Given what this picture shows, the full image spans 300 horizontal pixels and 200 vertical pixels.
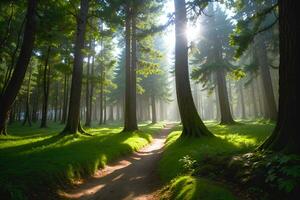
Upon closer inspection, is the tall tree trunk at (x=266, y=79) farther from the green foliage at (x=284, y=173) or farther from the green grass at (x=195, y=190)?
the green foliage at (x=284, y=173)

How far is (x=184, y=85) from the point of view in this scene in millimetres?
13648

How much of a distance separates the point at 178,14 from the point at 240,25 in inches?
159

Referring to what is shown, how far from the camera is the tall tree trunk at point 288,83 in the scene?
5.66 m

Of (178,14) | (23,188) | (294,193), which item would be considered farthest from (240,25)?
(23,188)

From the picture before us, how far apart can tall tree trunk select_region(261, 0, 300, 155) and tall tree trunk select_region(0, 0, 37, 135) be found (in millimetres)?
7467

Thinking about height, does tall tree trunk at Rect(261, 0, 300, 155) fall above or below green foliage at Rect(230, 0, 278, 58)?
below

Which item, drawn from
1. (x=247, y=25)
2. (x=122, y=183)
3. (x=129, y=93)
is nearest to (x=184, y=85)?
(x=247, y=25)

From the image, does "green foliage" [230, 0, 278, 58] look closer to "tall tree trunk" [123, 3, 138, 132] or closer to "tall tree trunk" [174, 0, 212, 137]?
"tall tree trunk" [174, 0, 212, 137]

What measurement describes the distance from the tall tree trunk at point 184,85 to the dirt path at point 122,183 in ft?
10.2

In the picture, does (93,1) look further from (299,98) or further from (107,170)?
(299,98)

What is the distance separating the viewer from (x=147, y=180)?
27.0 ft

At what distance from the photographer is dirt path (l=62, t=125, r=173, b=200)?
686 centimetres

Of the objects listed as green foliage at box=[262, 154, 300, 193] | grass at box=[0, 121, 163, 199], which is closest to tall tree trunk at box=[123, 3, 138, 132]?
grass at box=[0, 121, 163, 199]

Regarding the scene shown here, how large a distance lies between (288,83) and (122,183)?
5381 millimetres
